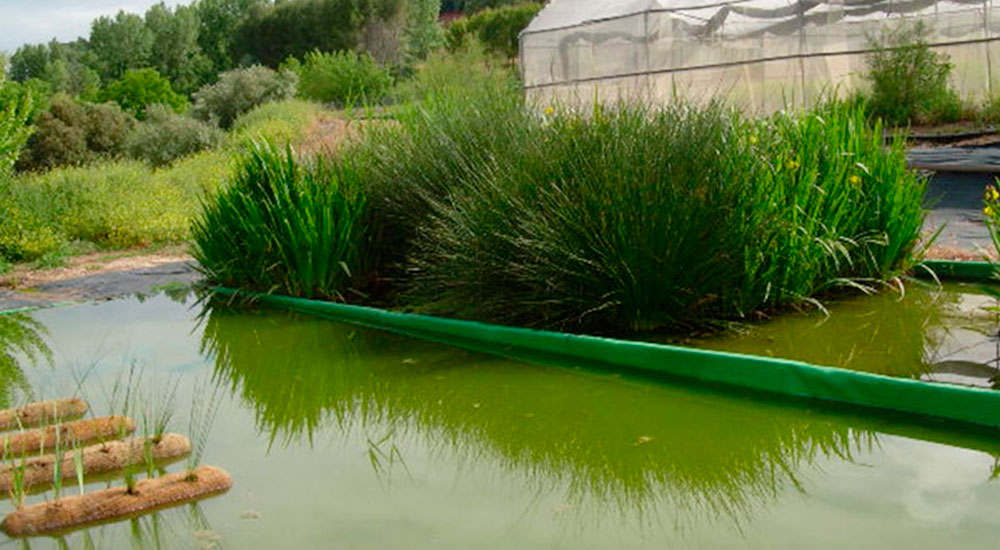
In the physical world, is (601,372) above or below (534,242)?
below

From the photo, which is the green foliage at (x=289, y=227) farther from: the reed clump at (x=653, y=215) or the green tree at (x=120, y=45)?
the green tree at (x=120, y=45)

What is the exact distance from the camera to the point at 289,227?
6340mm

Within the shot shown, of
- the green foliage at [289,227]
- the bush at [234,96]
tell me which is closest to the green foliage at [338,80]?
the bush at [234,96]

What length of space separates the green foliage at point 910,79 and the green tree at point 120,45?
115 feet

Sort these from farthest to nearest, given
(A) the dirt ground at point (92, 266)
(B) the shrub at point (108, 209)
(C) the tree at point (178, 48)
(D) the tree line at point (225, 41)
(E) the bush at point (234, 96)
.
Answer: (C) the tree at point (178, 48) < (D) the tree line at point (225, 41) < (E) the bush at point (234, 96) < (B) the shrub at point (108, 209) < (A) the dirt ground at point (92, 266)

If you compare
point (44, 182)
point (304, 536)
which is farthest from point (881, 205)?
point (44, 182)

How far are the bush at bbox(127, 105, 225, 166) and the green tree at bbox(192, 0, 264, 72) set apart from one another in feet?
85.6

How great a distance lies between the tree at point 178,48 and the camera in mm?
43656

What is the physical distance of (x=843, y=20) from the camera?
14602 millimetres

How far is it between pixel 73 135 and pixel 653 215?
1575cm

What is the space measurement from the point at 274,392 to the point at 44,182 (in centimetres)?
850

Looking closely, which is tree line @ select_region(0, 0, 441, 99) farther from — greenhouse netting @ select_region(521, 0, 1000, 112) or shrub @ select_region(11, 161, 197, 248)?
shrub @ select_region(11, 161, 197, 248)

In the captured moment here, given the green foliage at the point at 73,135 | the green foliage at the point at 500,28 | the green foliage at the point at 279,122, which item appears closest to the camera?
the green foliage at the point at 279,122

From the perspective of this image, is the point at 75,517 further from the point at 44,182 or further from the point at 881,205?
the point at 44,182
